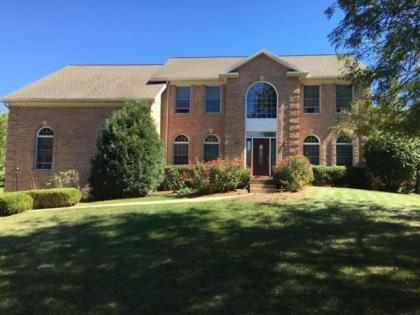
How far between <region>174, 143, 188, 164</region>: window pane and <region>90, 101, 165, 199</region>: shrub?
4.27m

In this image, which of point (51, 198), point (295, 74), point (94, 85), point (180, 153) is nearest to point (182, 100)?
point (180, 153)

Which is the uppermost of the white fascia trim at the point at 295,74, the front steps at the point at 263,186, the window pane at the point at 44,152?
the white fascia trim at the point at 295,74

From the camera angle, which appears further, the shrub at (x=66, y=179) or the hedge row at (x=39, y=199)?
the shrub at (x=66, y=179)

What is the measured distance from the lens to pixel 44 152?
73.8 feet

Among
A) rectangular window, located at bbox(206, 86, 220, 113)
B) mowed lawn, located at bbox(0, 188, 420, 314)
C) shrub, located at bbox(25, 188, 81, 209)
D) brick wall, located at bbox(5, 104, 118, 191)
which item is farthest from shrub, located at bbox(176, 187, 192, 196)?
brick wall, located at bbox(5, 104, 118, 191)

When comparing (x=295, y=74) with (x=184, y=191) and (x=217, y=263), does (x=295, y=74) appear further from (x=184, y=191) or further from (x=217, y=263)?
(x=217, y=263)

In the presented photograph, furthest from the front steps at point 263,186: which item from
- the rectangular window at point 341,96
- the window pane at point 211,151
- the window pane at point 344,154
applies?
the rectangular window at point 341,96

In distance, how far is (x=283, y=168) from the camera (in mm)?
16953

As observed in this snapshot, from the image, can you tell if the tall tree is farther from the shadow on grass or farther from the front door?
the front door

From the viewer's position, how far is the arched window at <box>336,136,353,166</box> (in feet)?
71.4

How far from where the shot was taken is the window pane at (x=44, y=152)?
73.4 feet

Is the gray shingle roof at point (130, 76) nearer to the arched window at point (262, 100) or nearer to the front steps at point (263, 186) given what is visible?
the arched window at point (262, 100)

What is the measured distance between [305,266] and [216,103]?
57.4ft

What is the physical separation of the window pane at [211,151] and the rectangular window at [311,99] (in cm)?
564
